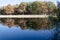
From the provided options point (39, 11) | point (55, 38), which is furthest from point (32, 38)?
point (39, 11)

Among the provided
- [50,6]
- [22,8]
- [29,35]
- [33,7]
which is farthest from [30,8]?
[29,35]

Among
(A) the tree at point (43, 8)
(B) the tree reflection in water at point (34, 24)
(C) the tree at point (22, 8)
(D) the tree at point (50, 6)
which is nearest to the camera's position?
(B) the tree reflection in water at point (34, 24)

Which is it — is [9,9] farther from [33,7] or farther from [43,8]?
[43,8]

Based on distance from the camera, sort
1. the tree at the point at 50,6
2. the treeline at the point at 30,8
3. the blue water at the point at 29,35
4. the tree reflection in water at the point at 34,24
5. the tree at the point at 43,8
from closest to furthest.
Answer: the blue water at the point at 29,35
the tree reflection in water at the point at 34,24
the tree at the point at 43,8
the tree at the point at 50,6
the treeline at the point at 30,8

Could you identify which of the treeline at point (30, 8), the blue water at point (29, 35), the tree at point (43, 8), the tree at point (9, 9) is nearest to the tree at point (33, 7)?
the treeline at point (30, 8)

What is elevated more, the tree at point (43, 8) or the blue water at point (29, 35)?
the blue water at point (29, 35)

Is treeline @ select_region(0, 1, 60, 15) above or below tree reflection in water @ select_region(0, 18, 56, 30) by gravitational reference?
below

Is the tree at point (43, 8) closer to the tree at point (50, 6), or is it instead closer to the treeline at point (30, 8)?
the treeline at point (30, 8)

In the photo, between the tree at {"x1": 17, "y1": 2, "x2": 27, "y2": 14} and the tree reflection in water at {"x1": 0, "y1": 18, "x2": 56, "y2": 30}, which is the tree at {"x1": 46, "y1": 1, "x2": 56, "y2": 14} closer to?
the tree at {"x1": 17, "y1": 2, "x2": 27, "y2": 14}

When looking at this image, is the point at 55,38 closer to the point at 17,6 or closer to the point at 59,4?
the point at 59,4

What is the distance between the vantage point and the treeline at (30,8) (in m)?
38.9

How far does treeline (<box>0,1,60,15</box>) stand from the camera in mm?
38884

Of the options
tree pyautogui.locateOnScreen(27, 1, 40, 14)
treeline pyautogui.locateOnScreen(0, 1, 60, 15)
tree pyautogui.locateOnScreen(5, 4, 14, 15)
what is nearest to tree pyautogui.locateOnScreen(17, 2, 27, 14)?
treeline pyautogui.locateOnScreen(0, 1, 60, 15)

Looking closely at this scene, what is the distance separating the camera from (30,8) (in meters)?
39.5
